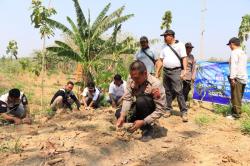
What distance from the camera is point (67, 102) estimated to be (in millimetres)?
8758

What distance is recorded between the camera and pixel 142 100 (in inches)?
195

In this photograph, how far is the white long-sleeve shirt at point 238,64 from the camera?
6922 mm

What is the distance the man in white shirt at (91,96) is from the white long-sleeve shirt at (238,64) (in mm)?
3234

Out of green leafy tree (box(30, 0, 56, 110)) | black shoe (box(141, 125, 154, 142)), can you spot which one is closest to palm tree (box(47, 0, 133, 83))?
green leafy tree (box(30, 0, 56, 110))

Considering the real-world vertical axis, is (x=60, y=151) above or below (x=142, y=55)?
below

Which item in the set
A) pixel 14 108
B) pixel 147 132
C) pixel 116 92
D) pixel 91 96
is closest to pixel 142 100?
pixel 147 132

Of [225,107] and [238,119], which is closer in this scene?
[238,119]

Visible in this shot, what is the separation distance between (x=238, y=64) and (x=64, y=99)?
156 inches

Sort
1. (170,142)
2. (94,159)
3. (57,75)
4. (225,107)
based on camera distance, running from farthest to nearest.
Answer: (57,75) < (225,107) < (170,142) < (94,159)

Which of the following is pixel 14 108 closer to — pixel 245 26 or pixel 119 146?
pixel 119 146

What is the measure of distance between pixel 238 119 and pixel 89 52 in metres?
5.40

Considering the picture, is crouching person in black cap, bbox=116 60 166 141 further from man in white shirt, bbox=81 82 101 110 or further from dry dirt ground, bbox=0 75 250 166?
man in white shirt, bbox=81 82 101 110

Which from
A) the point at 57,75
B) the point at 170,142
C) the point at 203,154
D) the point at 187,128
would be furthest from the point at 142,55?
the point at 57,75

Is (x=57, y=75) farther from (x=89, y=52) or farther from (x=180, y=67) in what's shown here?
(x=180, y=67)
